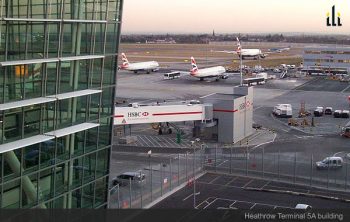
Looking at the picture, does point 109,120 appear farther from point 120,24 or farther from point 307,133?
point 307,133

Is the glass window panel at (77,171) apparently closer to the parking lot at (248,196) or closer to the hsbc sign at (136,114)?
the parking lot at (248,196)

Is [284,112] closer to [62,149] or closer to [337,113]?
[337,113]

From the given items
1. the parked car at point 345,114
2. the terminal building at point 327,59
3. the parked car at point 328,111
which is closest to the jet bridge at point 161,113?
the parked car at point 345,114

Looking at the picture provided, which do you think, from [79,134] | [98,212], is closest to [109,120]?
[79,134]

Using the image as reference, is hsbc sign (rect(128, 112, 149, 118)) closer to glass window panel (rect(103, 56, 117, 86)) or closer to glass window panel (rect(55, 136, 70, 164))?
glass window panel (rect(103, 56, 117, 86))

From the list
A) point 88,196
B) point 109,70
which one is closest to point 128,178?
point 88,196
